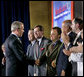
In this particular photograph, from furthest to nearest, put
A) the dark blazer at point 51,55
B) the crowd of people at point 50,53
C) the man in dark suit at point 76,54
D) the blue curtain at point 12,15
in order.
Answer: the blue curtain at point 12,15, the dark blazer at point 51,55, the crowd of people at point 50,53, the man in dark suit at point 76,54

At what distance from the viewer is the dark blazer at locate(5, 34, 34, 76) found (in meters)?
3.40

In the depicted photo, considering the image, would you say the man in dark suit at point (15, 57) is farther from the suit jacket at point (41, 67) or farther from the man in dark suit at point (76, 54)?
the man in dark suit at point (76, 54)

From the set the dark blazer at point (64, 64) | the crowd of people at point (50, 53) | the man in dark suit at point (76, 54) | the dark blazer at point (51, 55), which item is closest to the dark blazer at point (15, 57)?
the crowd of people at point (50, 53)

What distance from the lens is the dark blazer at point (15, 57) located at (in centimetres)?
340

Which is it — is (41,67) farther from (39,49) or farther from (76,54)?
(76,54)

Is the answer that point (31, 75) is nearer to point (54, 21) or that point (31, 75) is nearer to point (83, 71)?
point (83, 71)

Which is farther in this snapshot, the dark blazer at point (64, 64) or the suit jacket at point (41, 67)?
the suit jacket at point (41, 67)

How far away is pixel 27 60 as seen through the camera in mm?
3635

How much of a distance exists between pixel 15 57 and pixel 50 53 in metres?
0.49

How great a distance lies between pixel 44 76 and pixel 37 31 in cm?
73

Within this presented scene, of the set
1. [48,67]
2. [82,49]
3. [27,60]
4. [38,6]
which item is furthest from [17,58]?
[38,6]

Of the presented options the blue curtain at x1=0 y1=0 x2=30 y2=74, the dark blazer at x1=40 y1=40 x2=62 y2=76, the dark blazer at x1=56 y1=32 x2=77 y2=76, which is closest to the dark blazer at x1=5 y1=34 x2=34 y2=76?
the dark blazer at x1=40 y1=40 x2=62 y2=76

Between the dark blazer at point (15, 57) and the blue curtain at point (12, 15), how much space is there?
288 cm

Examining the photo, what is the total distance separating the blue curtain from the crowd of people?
232 cm
